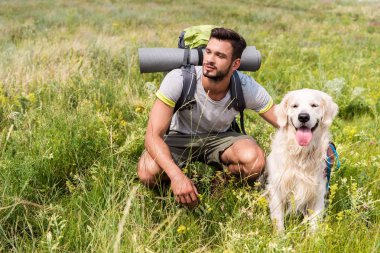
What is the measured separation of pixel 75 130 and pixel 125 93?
1.78 metres

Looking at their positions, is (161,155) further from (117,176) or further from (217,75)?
(217,75)

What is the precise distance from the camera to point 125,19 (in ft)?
51.3

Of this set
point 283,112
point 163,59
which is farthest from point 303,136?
point 163,59

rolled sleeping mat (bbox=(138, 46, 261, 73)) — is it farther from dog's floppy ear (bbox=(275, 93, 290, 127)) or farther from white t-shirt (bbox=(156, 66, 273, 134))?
dog's floppy ear (bbox=(275, 93, 290, 127))

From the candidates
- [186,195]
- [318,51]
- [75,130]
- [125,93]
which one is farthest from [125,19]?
[186,195]

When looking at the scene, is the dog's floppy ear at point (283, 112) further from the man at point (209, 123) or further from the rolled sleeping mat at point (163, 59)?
the rolled sleeping mat at point (163, 59)

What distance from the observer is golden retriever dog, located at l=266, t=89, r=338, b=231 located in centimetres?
278

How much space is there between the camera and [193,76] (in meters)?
3.05

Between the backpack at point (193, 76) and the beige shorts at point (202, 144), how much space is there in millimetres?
272

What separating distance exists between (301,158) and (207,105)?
0.85m

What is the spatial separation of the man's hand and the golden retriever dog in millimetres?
607

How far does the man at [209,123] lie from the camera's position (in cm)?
290

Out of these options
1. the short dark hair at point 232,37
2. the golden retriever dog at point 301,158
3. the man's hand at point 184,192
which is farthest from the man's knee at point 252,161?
the short dark hair at point 232,37

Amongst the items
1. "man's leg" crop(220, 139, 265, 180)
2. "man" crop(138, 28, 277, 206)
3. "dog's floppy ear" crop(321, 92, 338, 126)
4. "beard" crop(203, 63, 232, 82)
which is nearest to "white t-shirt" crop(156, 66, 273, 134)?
"man" crop(138, 28, 277, 206)
